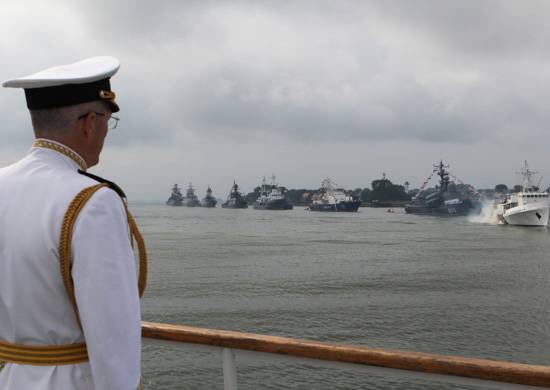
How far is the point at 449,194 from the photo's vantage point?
87.6 meters

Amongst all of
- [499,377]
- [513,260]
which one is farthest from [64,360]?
[513,260]

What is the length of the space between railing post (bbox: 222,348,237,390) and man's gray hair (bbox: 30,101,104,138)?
42.6 inches

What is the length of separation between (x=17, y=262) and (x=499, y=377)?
4.48 ft

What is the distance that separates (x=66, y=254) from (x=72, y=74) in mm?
399

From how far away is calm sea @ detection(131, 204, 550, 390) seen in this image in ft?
33.6

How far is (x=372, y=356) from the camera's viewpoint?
1.63 metres

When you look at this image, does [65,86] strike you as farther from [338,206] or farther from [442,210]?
[338,206]

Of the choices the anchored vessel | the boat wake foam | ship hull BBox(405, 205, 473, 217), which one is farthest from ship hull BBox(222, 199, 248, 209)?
the anchored vessel

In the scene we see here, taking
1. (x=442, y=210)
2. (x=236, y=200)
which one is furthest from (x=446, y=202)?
(x=236, y=200)

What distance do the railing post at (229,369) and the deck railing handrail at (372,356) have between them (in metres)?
0.04

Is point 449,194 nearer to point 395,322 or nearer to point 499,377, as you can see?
point 395,322

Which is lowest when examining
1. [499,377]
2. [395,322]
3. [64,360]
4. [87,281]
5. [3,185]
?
[395,322]

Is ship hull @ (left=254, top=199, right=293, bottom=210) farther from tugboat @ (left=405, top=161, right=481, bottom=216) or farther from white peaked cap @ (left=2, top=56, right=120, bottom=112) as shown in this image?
white peaked cap @ (left=2, top=56, right=120, bottom=112)

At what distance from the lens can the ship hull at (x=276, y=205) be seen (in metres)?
110
